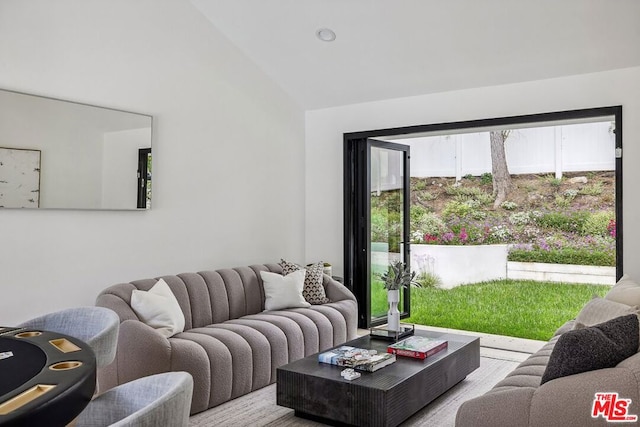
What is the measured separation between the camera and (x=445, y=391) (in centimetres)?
373

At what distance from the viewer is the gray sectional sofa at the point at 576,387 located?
1837 millimetres

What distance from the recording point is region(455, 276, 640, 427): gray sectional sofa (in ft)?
6.03

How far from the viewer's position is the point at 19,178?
364 cm

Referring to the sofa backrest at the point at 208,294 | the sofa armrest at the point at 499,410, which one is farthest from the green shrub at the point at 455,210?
the sofa armrest at the point at 499,410

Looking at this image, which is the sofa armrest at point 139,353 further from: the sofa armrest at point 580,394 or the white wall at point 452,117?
the white wall at point 452,117

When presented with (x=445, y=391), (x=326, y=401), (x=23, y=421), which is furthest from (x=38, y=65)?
(x=445, y=391)

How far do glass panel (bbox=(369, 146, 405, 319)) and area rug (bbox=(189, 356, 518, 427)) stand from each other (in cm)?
209

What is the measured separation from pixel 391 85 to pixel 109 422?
430 cm

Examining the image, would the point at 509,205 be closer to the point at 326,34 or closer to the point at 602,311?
the point at 326,34

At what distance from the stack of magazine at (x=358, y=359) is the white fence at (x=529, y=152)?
531 centimetres

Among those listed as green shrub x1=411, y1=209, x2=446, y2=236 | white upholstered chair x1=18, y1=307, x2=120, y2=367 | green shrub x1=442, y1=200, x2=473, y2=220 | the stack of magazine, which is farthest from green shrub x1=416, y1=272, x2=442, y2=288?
white upholstered chair x1=18, y1=307, x2=120, y2=367

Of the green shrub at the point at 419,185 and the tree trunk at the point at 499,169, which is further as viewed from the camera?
the green shrub at the point at 419,185

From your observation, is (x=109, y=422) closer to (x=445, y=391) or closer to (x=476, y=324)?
(x=445, y=391)

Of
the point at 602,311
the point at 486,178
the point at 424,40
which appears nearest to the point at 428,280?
the point at 486,178
